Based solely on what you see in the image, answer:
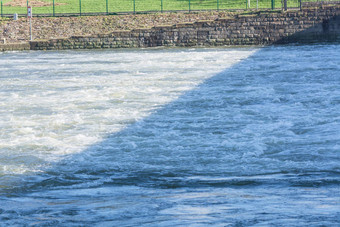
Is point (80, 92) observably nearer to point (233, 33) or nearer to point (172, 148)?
point (172, 148)

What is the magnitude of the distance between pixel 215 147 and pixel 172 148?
69cm

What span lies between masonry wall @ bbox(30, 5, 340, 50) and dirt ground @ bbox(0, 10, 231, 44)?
3.44 m

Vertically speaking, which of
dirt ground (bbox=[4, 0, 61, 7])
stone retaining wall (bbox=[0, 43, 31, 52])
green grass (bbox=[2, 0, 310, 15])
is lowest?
stone retaining wall (bbox=[0, 43, 31, 52])

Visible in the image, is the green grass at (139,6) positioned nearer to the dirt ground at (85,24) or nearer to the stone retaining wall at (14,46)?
the dirt ground at (85,24)

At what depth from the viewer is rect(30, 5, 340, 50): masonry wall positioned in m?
30.8

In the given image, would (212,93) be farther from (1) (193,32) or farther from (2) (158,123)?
(1) (193,32)

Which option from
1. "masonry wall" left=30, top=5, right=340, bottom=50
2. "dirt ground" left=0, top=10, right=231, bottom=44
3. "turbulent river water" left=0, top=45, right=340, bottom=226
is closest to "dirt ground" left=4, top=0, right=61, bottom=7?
"dirt ground" left=0, top=10, right=231, bottom=44

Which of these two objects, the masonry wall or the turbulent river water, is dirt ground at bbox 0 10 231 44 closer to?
the masonry wall

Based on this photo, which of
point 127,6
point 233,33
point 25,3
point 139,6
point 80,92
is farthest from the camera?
point 25,3

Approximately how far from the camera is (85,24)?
36.2 meters

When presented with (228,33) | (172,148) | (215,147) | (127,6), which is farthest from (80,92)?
(127,6)

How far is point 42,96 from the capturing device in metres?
16.8

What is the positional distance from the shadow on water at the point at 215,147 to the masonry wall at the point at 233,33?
14.4 metres

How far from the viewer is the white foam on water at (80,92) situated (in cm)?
1099
